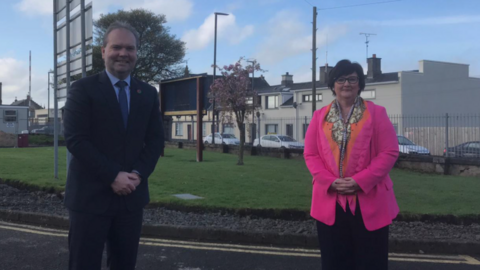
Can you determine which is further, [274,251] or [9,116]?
[9,116]

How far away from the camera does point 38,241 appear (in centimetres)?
643

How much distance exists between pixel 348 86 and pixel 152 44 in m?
49.4

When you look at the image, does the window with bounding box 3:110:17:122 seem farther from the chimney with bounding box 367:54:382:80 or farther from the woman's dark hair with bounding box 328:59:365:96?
the woman's dark hair with bounding box 328:59:365:96

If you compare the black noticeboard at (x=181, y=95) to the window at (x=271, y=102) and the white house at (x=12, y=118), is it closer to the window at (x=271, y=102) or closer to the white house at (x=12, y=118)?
the white house at (x=12, y=118)

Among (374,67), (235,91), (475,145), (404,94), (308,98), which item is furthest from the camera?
(308,98)

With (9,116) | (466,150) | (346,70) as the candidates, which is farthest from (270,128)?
(346,70)

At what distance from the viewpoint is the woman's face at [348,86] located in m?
3.56

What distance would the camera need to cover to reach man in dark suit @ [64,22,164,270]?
9.34ft

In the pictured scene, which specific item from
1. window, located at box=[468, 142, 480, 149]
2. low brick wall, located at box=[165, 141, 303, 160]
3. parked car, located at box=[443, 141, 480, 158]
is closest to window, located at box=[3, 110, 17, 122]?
low brick wall, located at box=[165, 141, 303, 160]

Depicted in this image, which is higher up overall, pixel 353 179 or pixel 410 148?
pixel 353 179

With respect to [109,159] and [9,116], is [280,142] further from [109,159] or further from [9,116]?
[109,159]

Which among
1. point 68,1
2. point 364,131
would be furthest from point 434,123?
point 364,131

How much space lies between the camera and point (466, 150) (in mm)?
17141

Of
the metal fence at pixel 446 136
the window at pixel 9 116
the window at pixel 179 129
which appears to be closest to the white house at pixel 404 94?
the window at pixel 179 129
